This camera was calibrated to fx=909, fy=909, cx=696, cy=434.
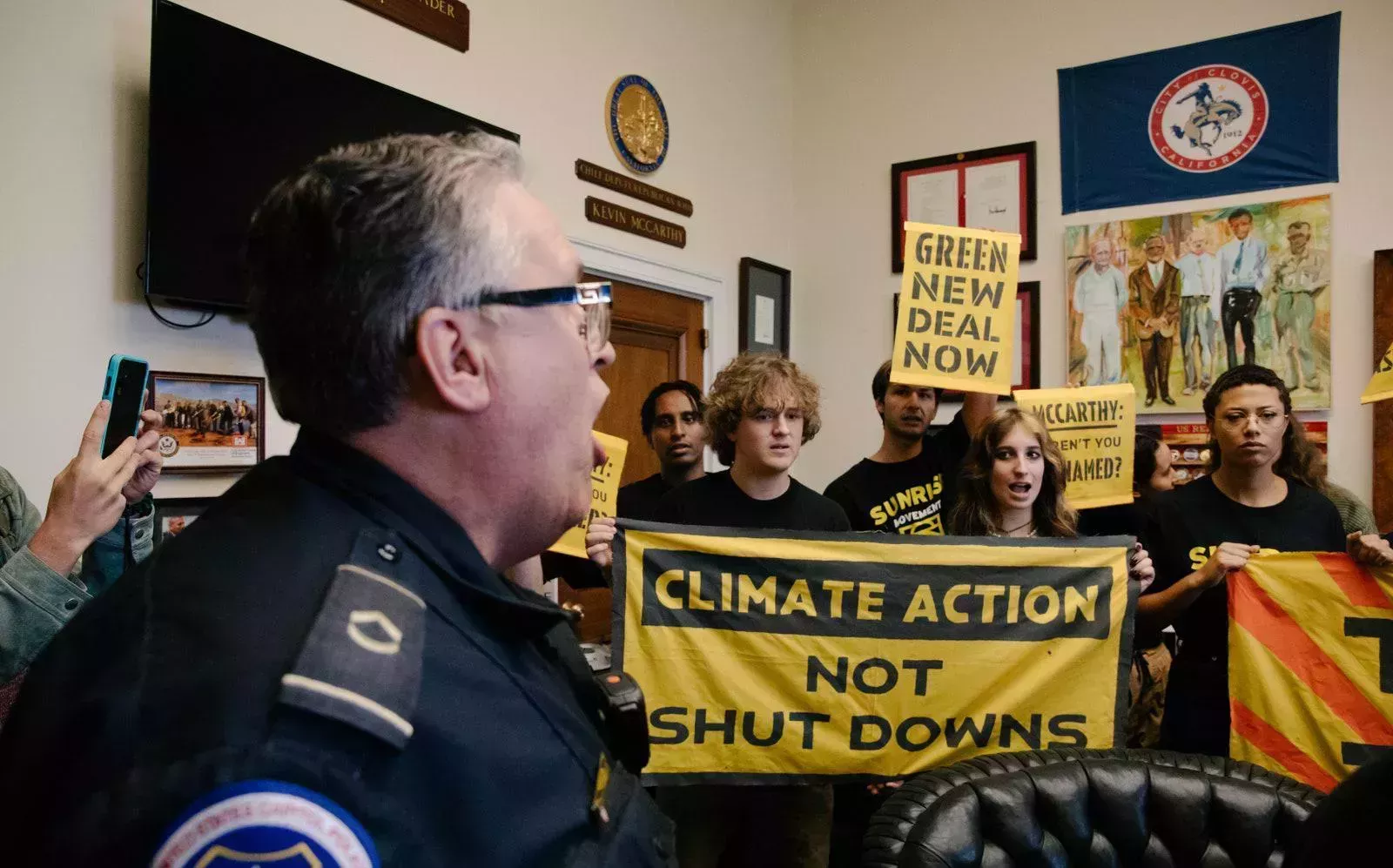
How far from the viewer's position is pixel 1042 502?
7.93ft

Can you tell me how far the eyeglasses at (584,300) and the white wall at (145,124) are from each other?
76.8 inches

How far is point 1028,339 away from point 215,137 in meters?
3.58

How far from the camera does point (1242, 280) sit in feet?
13.1

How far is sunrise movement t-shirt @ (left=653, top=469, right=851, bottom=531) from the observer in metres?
2.36

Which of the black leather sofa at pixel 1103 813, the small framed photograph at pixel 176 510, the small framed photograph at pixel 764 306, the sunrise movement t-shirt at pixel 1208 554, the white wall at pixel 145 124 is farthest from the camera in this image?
the small framed photograph at pixel 764 306

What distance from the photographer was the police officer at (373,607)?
0.50m

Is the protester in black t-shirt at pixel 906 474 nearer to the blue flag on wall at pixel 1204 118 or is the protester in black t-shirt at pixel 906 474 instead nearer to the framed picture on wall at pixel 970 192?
the framed picture on wall at pixel 970 192

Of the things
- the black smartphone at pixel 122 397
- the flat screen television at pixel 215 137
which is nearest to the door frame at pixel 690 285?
the flat screen television at pixel 215 137

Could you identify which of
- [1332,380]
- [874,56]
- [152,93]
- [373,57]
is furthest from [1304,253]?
[152,93]


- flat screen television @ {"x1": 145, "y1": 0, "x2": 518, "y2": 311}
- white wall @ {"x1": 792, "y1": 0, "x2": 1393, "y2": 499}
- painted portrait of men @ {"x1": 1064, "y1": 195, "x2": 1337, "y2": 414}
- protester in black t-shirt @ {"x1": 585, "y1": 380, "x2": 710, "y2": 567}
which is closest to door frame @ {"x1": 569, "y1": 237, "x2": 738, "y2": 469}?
white wall @ {"x1": 792, "y1": 0, "x2": 1393, "y2": 499}

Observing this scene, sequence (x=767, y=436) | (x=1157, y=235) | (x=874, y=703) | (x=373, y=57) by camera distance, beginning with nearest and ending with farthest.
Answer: (x=874, y=703)
(x=767, y=436)
(x=373, y=57)
(x=1157, y=235)

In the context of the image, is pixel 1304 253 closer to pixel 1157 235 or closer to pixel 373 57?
pixel 1157 235

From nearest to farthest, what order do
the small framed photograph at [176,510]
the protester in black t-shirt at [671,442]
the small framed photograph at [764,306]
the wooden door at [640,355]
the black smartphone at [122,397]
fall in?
the black smartphone at [122,397] < the small framed photograph at [176,510] < the protester in black t-shirt at [671,442] < the wooden door at [640,355] < the small framed photograph at [764,306]

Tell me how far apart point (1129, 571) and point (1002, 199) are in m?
2.82
